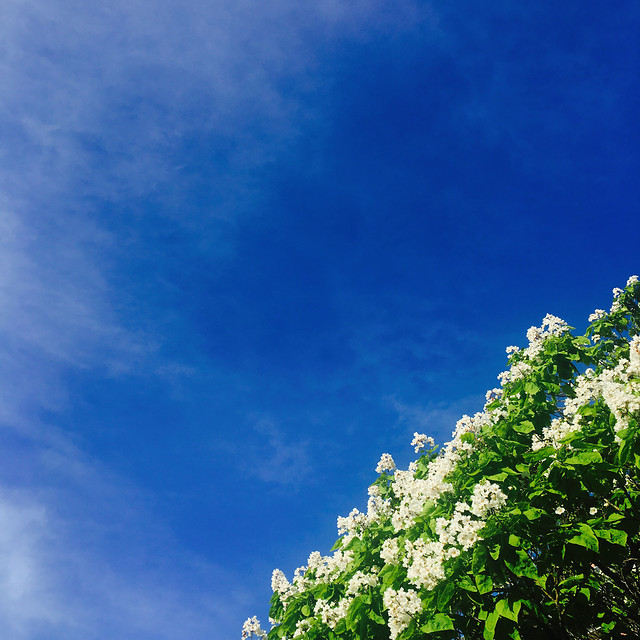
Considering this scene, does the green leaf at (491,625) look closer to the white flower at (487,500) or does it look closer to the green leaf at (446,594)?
the green leaf at (446,594)

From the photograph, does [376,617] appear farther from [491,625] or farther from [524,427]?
[524,427]

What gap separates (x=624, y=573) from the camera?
258 inches

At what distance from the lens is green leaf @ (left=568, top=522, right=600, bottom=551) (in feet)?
17.7

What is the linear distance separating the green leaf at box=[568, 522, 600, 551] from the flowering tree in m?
0.01

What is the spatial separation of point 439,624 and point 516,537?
57.0 inches

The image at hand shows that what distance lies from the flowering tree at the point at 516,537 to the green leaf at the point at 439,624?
→ 0.05 feet

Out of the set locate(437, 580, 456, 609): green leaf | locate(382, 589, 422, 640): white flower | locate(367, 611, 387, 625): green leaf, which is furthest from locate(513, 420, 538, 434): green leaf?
locate(367, 611, 387, 625): green leaf

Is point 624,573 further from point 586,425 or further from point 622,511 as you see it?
point 586,425

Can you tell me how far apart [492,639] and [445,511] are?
2.00 m

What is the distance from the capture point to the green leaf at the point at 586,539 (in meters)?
5.39

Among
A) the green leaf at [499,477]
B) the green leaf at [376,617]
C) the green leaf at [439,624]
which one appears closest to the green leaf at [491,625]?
the green leaf at [439,624]

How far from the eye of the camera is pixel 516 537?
5.62 metres

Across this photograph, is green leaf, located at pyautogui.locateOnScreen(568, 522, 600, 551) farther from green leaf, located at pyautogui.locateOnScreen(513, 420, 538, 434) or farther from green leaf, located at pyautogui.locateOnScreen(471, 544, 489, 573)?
green leaf, located at pyautogui.locateOnScreen(513, 420, 538, 434)

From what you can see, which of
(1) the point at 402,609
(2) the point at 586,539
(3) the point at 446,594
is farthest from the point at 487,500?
(1) the point at 402,609
